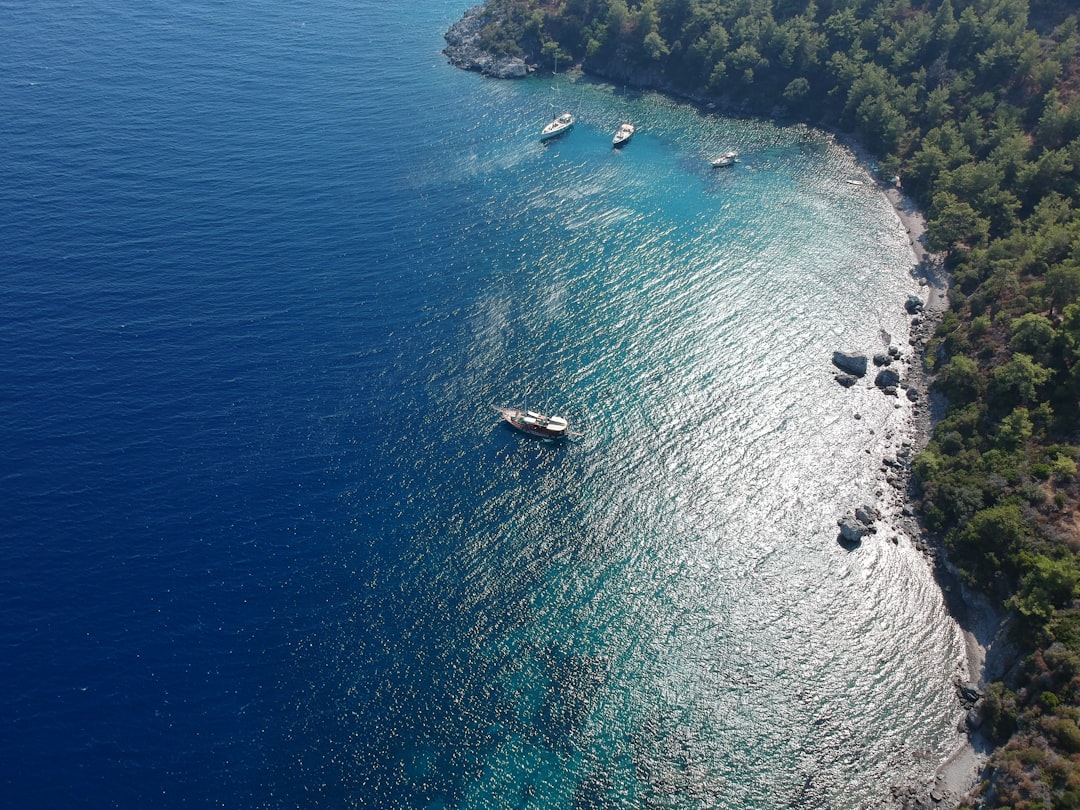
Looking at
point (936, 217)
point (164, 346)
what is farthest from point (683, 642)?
point (936, 217)

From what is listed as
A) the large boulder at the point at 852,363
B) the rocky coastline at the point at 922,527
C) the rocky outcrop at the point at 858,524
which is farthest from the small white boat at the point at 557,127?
the rocky outcrop at the point at 858,524

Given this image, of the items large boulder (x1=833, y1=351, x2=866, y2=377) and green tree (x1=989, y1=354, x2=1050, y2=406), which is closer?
green tree (x1=989, y1=354, x2=1050, y2=406)

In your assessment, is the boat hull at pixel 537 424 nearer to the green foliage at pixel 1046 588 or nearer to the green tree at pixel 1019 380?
the green foliage at pixel 1046 588

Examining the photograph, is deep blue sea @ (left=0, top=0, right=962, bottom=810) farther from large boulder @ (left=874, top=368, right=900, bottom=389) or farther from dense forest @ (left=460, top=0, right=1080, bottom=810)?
dense forest @ (left=460, top=0, right=1080, bottom=810)

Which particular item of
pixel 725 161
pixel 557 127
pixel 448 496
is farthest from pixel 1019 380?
pixel 557 127

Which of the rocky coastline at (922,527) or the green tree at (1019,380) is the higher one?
the green tree at (1019,380)

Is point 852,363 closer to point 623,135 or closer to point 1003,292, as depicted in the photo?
point 1003,292

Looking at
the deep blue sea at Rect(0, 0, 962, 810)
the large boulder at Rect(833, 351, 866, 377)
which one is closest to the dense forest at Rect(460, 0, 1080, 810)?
the deep blue sea at Rect(0, 0, 962, 810)
